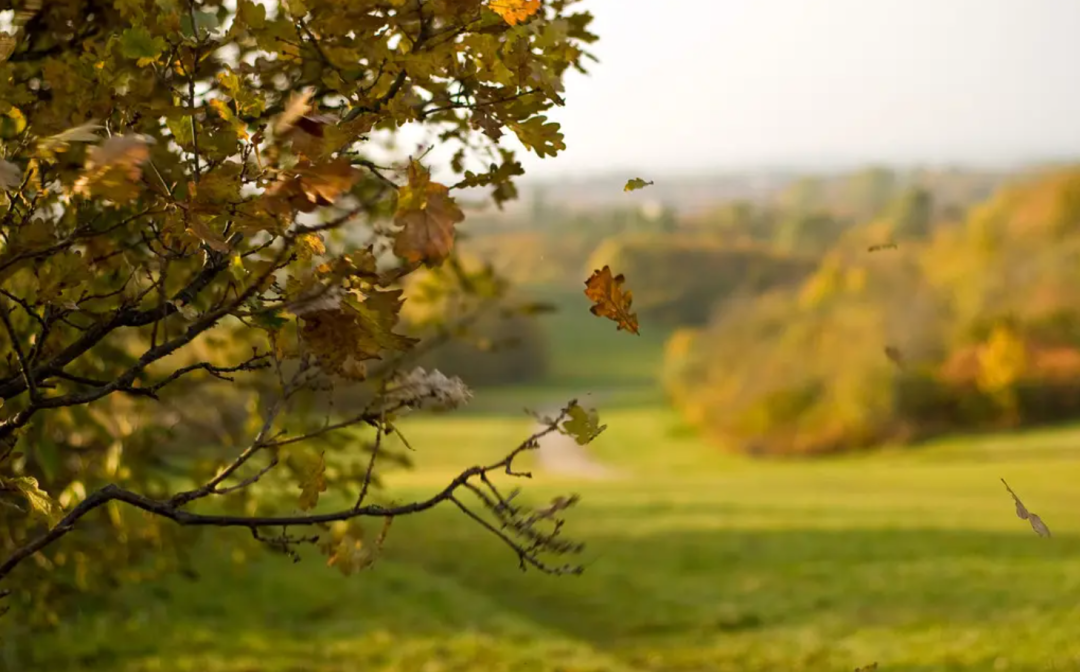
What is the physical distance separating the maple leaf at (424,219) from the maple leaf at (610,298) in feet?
1.43

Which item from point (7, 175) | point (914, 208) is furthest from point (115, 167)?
point (914, 208)

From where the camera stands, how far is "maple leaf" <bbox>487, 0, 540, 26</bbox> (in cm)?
210

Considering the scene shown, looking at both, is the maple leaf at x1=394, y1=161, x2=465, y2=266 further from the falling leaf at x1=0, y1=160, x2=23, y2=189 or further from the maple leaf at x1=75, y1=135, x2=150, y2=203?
the falling leaf at x1=0, y1=160, x2=23, y2=189

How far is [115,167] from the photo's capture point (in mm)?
1678

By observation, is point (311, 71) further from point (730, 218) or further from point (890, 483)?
point (730, 218)

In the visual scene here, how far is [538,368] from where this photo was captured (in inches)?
2483

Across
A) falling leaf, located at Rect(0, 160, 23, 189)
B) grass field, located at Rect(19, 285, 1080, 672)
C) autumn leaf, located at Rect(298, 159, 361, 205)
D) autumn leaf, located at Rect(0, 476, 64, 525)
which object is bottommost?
grass field, located at Rect(19, 285, 1080, 672)

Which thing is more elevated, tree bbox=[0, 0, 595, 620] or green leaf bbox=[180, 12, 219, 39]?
green leaf bbox=[180, 12, 219, 39]

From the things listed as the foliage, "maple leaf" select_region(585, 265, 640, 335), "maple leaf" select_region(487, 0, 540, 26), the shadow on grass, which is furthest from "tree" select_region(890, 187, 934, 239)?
"maple leaf" select_region(487, 0, 540, 26)

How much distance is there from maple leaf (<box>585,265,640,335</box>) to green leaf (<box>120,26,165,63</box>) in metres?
1.01

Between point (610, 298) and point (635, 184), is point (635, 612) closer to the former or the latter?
point (635, 184)

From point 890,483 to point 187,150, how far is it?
2541 cm

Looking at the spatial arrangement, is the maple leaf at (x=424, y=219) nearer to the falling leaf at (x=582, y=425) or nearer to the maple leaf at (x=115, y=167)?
the maple leaf at (x=115, y=167)

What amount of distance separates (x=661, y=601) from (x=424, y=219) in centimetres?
918
